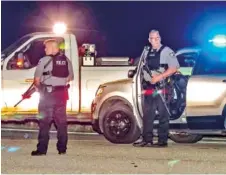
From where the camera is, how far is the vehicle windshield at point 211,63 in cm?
1036

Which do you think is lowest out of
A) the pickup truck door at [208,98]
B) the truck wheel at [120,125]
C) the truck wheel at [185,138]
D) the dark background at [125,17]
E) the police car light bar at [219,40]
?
the truck wheel at [185,138]

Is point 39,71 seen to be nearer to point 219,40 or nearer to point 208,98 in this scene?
point 208,98

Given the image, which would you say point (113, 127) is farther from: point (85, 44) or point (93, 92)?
point (85, 44)

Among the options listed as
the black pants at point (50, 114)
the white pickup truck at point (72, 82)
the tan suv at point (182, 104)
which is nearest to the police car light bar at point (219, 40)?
the tan suv at point (182, 104)

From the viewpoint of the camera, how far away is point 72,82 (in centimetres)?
1202

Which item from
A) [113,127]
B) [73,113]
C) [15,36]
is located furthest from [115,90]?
[15,36]

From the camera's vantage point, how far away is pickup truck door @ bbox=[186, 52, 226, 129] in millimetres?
10141

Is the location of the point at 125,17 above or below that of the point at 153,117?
above

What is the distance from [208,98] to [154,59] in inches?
38.3

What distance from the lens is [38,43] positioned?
1238 cm

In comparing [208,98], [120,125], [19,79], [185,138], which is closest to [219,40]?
[208,98]

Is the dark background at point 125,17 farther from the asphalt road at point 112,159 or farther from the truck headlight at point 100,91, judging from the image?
the asphalt road at point 112,159

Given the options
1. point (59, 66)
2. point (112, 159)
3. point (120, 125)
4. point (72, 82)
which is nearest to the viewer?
point (112, 159)

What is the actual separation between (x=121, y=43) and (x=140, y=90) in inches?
662
